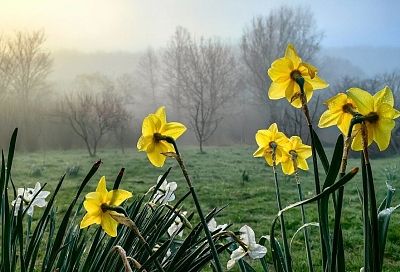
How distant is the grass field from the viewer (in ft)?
7.97

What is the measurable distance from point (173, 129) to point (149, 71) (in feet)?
49.7

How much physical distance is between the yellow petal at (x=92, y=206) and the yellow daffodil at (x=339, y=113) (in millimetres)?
239

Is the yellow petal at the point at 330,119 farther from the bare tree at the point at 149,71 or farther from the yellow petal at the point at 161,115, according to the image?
the bare tree at the point at 149,71

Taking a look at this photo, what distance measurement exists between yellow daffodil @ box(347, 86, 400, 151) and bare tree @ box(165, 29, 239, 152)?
11.7 meters

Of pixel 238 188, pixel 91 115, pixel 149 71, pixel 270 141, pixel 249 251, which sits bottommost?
pixel 238 188

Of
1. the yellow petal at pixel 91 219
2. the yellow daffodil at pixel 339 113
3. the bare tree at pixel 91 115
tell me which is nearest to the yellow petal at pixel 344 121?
the yellow daffodil at pixel 339 113

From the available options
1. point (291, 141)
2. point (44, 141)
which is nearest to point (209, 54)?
point (44, 141)

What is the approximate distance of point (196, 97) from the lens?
43.4 ft

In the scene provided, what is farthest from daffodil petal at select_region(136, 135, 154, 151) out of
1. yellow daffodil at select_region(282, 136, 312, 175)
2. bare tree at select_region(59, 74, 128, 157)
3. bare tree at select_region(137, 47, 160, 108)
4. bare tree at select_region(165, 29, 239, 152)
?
bare tree at select_region(137, 47, 160, 108)

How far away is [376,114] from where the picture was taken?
42cm

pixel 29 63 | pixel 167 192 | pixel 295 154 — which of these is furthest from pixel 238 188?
pixel 29 63

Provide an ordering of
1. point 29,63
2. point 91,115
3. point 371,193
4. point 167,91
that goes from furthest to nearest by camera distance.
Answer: point 167,91 → point 29,63 → point 91,115 → point 371,193

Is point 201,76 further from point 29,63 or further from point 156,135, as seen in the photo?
point 156,135

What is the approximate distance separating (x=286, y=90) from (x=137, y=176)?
5063 mm
